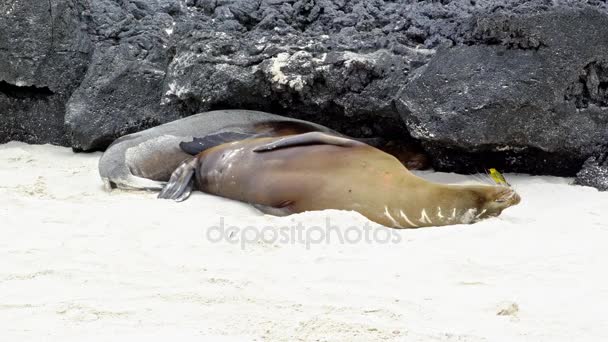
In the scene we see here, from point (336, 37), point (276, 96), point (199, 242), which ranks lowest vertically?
point (199, 242)

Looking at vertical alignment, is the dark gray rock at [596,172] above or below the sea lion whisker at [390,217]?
above

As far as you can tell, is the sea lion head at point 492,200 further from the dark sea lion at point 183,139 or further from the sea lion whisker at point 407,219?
the dark sea lion at point 183,139

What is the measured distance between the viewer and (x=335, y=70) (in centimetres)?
527

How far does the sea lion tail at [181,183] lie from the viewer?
15.8ft

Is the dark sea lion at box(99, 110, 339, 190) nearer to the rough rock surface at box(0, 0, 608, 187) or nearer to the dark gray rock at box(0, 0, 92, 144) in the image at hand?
the rough rock surface at box(0, 0, 608, 187)

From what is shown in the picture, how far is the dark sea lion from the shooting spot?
5422 mm

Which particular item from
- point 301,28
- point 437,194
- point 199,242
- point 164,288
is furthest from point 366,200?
point 301,28

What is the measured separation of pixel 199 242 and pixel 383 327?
1.27 metres

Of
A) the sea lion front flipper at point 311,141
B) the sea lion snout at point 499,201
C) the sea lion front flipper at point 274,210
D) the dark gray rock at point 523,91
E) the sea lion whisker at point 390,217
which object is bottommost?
the sea lion front flipper at point 274,210

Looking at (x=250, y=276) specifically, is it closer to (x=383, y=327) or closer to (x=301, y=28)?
(x=383, y=327)

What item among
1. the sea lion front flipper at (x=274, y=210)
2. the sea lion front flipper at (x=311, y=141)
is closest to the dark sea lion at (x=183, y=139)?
the sea lion front flipper at (x=311, y=141)

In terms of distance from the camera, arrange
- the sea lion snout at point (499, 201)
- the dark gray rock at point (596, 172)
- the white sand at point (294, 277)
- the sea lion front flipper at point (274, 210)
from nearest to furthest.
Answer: the white sand at point (294, 277) < the sea lion snout at point (499, 201) < the sea lion front flipper at point (274, 210) < the dark gray rock at point (596, 172)

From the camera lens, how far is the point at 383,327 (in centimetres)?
254

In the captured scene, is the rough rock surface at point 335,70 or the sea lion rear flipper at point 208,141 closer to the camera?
the rough rock surface at point 335,70
